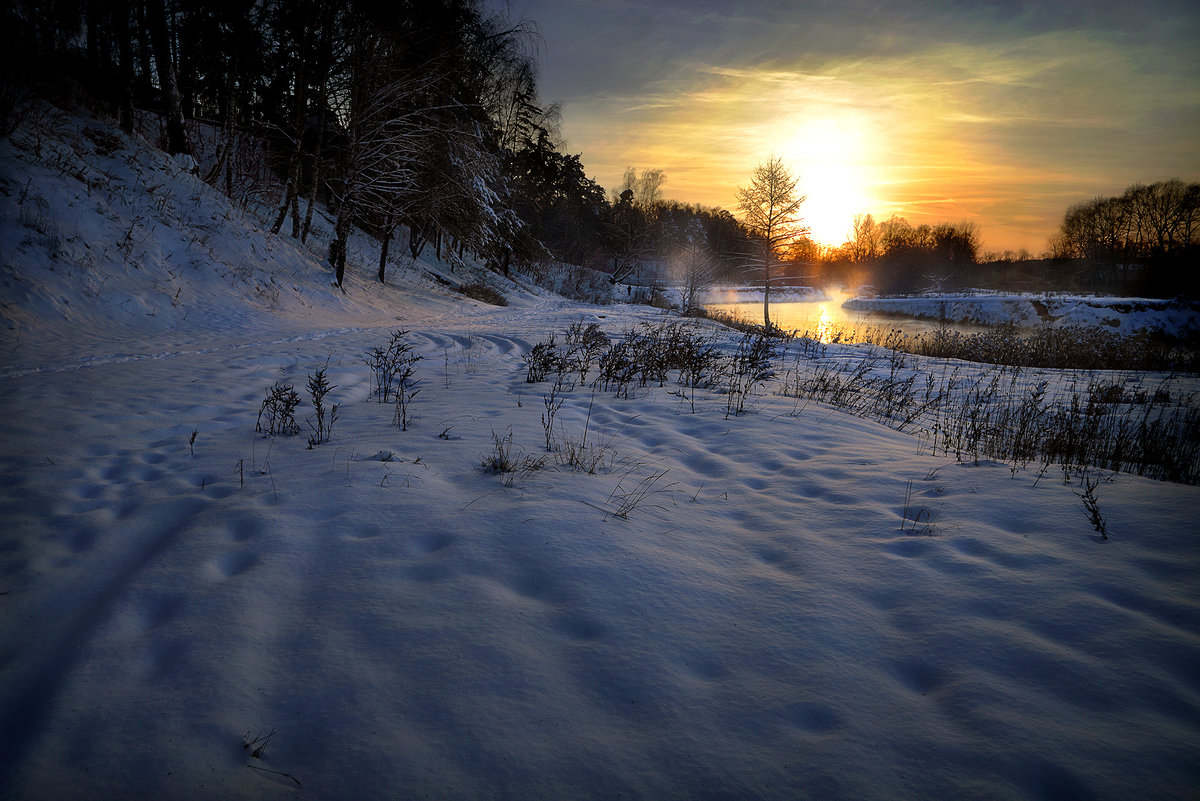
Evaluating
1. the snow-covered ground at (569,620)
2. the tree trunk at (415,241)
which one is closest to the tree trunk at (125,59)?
the tree trunk at (415,241)

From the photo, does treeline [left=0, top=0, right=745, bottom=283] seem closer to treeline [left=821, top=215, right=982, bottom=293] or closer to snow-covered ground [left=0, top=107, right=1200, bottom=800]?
snow-covered ground [left=0, top=107, right=1200, bottom=800]

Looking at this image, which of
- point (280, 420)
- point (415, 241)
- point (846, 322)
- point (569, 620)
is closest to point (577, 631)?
point (569, 620)

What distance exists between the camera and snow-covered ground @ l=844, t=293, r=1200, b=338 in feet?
58.9

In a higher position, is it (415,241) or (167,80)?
(167,80)

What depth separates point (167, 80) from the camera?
12617mm

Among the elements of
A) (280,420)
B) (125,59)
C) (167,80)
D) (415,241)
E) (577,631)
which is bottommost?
(577,631)

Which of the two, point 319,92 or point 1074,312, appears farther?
point 1074,312

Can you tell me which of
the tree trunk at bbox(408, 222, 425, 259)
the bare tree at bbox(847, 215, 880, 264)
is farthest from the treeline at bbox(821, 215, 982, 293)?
the tree trunk at bbox(408, 222, 425, 259)

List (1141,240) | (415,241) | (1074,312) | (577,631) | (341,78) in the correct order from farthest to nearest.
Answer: (1141,240) < (415,241) < (1074,312) < (341,78) < (577,631)

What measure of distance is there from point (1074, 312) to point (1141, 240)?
32.9 m

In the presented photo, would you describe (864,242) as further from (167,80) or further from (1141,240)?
(167,80)

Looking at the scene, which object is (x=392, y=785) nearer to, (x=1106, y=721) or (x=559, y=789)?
(x=559, y=789)

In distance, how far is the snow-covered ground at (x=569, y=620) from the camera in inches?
56.7

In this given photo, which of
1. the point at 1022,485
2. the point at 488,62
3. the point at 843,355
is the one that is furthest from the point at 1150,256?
the point at 1022,485
